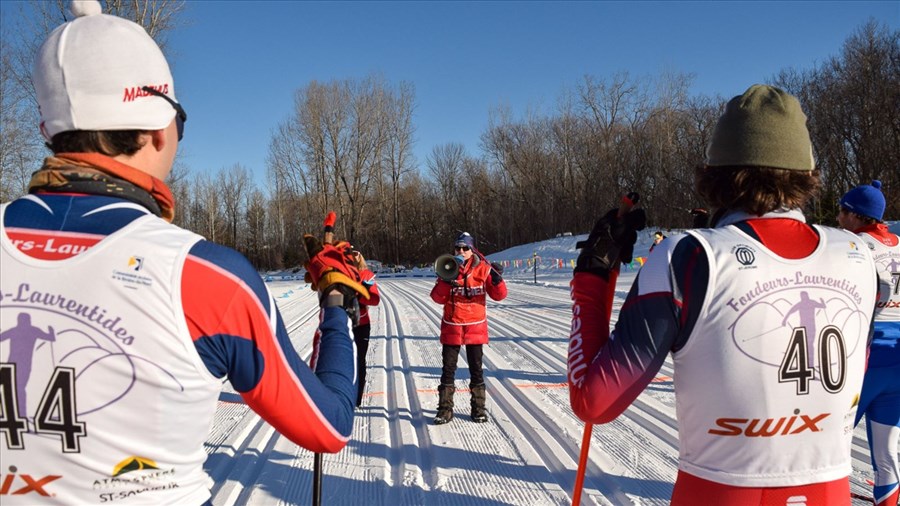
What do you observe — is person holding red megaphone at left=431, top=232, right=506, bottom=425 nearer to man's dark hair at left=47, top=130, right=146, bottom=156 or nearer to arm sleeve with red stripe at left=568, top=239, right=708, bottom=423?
arm sleeve with red stripe at left=568, top=239, right=708, bottom=423

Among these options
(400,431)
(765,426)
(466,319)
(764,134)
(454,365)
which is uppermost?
(764,134)

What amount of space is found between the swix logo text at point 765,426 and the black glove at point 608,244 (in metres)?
0.49

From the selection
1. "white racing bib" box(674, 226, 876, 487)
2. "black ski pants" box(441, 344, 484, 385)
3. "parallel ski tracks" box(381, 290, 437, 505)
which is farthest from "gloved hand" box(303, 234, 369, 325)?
"black ski pants" box(441, 344, 484, 385)

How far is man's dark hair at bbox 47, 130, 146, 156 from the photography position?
44.6 inches

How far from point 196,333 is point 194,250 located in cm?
17

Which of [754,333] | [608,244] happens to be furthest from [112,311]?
[754,333]

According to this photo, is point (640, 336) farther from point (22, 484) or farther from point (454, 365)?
point (454, 365)

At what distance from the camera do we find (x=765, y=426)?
1.39 meters

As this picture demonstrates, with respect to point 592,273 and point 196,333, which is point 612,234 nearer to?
point 592,273

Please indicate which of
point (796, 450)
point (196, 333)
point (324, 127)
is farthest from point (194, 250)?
point (324, 127)

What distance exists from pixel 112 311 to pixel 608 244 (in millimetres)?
1274

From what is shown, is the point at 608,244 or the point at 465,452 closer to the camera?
the point at 608,244

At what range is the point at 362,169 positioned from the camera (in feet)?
150

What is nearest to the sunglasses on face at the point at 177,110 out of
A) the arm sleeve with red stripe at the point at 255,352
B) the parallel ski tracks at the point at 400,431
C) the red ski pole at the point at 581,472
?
the arm sleeve with red stripe at the point at 255,352
